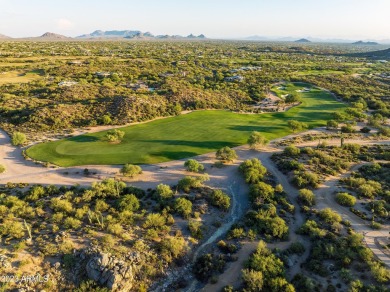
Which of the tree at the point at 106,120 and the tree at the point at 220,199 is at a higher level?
the tree at the point at 106,120

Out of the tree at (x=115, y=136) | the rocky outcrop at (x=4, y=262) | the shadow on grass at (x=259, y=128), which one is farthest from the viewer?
the shadow on grass at (x=259, y=128)

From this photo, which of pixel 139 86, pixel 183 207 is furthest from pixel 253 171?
pixel 139 86

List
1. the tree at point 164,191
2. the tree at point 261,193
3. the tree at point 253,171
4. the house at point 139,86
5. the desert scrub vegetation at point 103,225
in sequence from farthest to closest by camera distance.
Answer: the house at point 139,86 → the tree at point 253,171 → the tree at point 261,193 → the tree at point 164,191 → the desert scrub vegetation at point 103,225

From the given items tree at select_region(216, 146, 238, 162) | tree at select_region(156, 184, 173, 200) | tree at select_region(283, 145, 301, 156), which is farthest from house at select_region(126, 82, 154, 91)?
tree at select_region(156, 184, 173, 200)

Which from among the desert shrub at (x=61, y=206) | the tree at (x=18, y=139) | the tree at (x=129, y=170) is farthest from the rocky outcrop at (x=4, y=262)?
the tree at (x=18, y=139)

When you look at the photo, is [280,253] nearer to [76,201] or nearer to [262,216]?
[262,216]

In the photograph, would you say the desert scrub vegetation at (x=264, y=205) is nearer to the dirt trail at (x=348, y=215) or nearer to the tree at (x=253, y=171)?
the tree at (x=253, y=171)

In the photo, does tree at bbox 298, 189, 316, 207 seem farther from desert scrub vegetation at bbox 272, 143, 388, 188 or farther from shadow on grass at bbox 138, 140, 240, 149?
shadow on grass at bbox 138, 140, 240, 149
